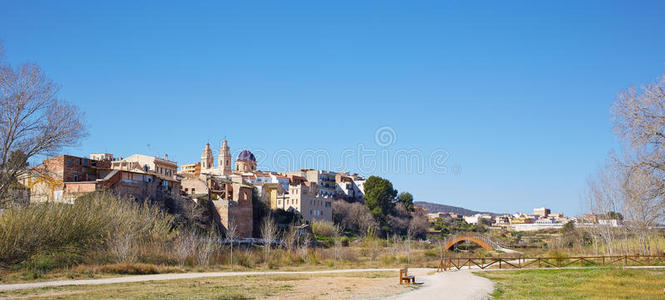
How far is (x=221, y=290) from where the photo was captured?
Result: 2358 centimetres

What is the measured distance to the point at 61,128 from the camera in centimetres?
2670

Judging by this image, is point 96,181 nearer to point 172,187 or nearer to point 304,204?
point 172,187

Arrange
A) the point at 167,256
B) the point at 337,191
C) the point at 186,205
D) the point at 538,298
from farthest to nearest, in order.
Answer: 1. the point at 337,191
2. the point at 186,205
3. the point at 167,256
4. the point at 538,298

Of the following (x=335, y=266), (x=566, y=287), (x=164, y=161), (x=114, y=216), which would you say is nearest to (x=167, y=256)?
(x=114, y=216)

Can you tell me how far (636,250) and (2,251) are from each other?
47941mm

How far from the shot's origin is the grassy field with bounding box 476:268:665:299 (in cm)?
2181

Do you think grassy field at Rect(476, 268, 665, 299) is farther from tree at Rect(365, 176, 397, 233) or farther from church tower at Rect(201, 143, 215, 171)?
church tower at Rect(201, 143, 215, 171)

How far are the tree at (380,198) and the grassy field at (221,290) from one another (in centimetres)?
6711

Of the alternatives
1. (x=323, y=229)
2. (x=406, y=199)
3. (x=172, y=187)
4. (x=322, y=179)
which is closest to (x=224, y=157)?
(x=322, y=179)

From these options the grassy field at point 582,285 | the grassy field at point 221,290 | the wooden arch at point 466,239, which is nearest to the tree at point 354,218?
the wooden arch at point 466,239

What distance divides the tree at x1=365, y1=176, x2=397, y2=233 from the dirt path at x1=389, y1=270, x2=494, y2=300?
64.9 meters

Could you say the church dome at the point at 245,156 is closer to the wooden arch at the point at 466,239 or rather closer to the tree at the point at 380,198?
the tree at the point at 380,198

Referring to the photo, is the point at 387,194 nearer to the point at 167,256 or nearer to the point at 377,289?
the point at 167,256

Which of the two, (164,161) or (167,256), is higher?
(164,161)
